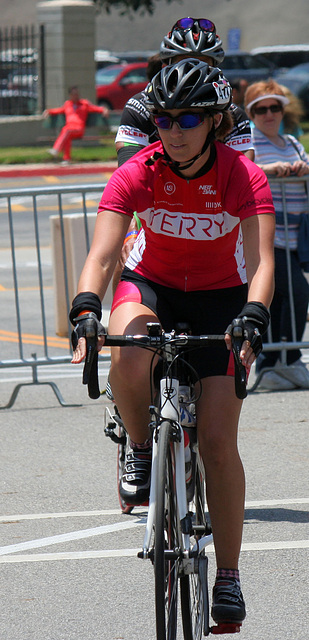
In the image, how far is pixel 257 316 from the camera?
128 inches

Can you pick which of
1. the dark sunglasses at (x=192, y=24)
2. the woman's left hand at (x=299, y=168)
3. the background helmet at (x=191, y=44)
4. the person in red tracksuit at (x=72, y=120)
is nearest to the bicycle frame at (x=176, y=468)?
the background helmet at (x=191, y=44)

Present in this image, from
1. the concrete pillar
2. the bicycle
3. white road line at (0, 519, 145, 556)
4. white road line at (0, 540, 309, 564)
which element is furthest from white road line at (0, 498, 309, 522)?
the concrete pillar

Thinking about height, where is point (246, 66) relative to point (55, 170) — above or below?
above

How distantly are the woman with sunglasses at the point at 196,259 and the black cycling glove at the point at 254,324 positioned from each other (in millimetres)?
138

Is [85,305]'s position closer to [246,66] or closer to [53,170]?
[53,170]

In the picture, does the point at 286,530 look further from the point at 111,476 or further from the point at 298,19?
the point at 298,19

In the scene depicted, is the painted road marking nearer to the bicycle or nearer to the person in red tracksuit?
the bicycle

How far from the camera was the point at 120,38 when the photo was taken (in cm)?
5512

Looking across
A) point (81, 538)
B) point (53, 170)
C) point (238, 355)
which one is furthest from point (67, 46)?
point (238, 355)

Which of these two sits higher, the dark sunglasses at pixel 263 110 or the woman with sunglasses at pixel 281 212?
the dark sunglasses at pixel 263 110

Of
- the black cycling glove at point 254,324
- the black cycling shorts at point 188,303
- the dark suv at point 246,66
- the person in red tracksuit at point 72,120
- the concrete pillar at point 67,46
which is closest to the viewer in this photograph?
the black cycling glove at point 254,324

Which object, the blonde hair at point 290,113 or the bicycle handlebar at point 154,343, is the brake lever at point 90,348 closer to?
the bicycle handlebar at point 154,343

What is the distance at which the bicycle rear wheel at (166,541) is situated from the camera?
3.10 meters

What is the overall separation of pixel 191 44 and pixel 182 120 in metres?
1.56
